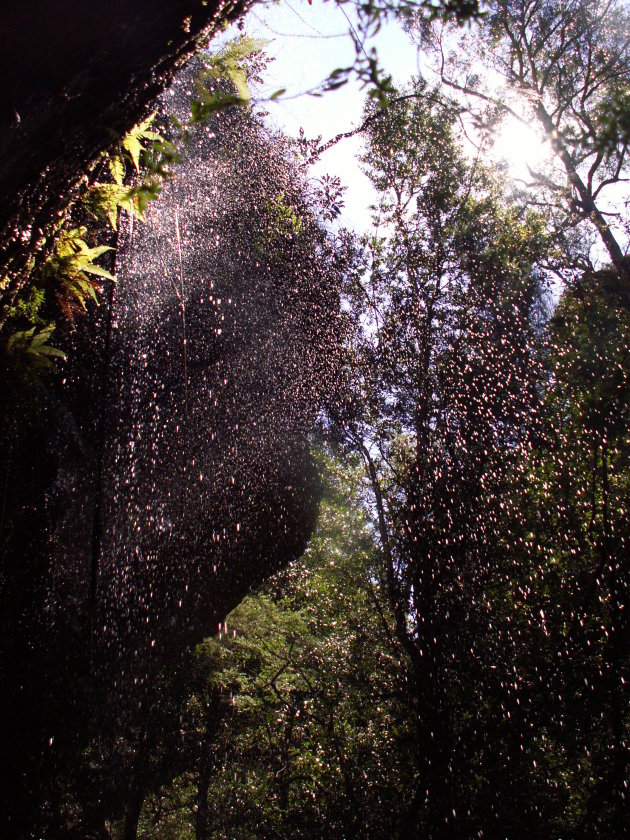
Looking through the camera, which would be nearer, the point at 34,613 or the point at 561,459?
the point at 34,613

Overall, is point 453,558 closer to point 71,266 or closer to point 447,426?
point 447,426

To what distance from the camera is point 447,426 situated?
10.1 m

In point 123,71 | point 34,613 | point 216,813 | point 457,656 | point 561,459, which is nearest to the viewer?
point 123,71

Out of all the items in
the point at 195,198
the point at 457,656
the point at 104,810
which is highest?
the point at 195,198

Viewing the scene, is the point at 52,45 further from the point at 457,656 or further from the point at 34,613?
the point at 457,656

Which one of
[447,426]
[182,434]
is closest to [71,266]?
[182,434]

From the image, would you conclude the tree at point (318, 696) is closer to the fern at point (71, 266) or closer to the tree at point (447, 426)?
the tree at point (447, 426)

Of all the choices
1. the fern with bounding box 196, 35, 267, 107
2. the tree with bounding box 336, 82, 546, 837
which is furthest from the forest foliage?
the fern with bounding box 196, 35, 267, 107

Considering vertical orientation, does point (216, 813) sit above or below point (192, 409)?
below

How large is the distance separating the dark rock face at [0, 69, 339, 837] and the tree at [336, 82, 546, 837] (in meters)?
1.74

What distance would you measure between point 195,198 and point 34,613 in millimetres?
7558

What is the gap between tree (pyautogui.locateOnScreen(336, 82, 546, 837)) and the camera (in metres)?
7.86

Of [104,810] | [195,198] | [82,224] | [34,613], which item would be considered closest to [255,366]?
[195,198]

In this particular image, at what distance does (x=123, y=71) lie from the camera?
45.9 inches
